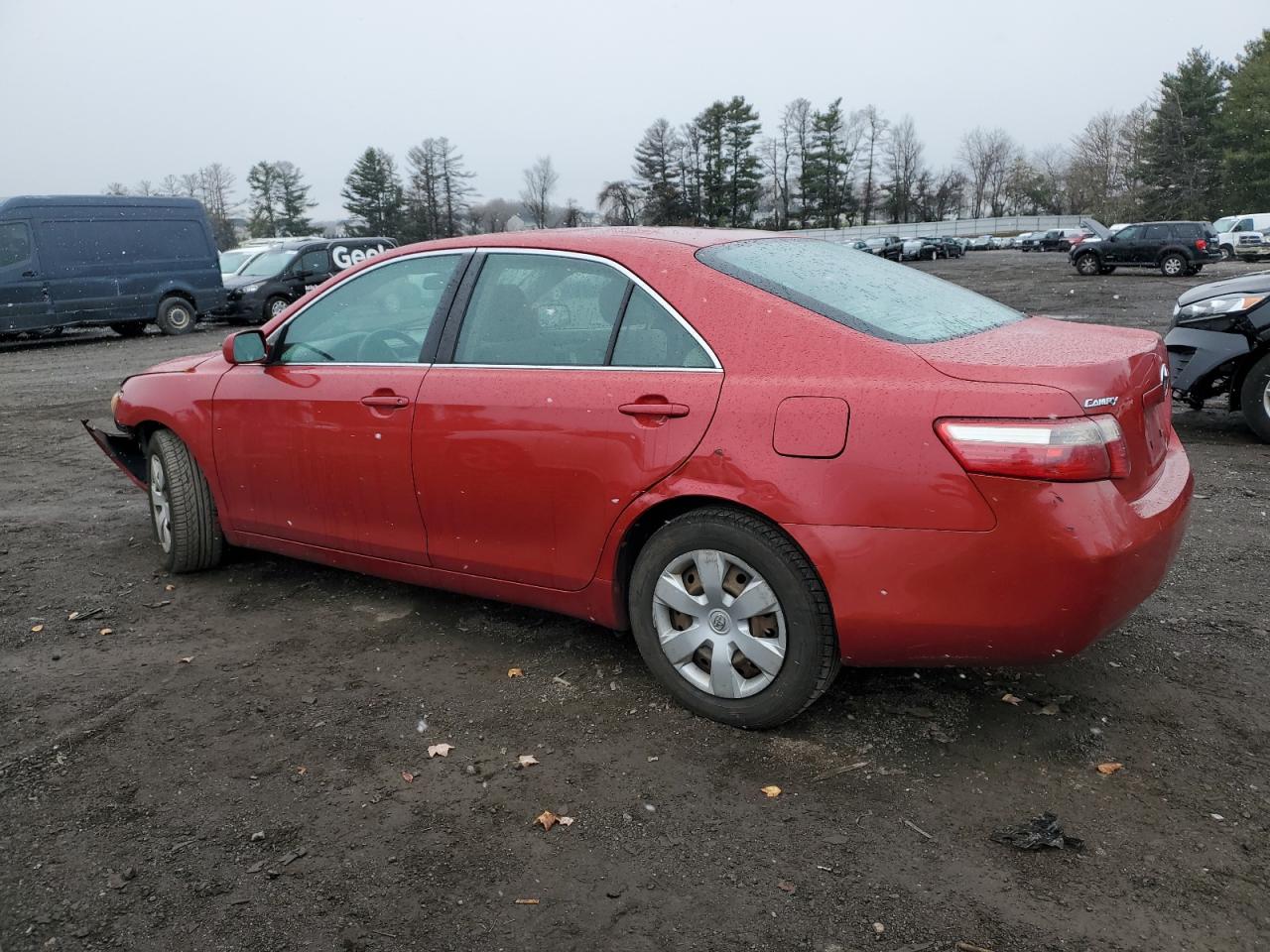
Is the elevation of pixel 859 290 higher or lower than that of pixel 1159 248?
higher

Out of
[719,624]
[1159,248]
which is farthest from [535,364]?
[1159,248]

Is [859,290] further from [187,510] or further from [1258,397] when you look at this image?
[1258,397]

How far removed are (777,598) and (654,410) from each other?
685 millimetres

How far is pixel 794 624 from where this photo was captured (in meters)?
2.88

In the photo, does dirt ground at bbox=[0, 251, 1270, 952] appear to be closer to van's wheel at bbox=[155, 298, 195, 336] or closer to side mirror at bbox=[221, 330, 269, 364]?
side mirror at bbox=[221, 330, 269, 364]

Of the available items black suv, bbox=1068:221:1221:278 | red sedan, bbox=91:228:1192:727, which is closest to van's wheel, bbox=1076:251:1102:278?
black suv, bbox=1068:221:1221:278

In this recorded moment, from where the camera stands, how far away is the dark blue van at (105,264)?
1692 centimetres

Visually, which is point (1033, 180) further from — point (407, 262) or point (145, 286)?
point (407, 262)

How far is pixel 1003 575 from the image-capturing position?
2613mm

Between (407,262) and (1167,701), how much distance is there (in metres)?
3.13

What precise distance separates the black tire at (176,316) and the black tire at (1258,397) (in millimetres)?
18068

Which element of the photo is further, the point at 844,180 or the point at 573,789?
the point at 844,180

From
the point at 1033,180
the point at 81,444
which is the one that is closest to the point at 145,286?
the point at 81,444

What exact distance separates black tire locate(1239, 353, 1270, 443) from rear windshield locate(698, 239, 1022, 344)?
4032 mm
